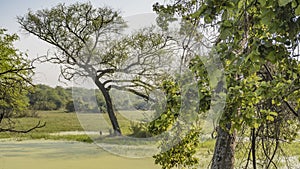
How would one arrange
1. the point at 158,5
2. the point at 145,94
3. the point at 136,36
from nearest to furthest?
the point at 158,5 < the point at 145,94 < the point at 136,36

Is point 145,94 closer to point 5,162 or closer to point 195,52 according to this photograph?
point 195,52

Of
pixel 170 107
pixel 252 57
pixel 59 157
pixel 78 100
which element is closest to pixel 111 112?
pixel 78 100

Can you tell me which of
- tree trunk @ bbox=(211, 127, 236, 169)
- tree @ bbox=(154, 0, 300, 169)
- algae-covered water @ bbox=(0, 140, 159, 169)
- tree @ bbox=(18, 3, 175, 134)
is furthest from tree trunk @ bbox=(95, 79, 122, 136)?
tree trunk @ bbox=(211, 127, 236, 169)

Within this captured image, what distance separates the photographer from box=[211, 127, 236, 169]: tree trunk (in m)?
1.02

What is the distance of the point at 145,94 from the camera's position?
183 cm

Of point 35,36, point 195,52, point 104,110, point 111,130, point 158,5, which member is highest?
point 35,36

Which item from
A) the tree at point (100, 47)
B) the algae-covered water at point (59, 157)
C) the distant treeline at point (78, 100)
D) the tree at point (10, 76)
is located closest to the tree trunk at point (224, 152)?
the distant treeline at point (78, 100)

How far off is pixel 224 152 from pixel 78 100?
144 centimetres

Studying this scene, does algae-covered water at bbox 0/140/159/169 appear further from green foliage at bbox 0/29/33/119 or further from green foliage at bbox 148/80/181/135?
green foliage at bbox 148/80/181/135

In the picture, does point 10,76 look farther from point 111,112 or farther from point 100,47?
point 100,47

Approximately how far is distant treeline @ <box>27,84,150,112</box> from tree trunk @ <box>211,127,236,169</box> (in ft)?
2.01

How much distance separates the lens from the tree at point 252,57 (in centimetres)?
44

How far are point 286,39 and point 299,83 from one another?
7.0 inches

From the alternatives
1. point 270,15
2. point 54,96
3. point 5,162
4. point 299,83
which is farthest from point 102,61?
point 270,15
